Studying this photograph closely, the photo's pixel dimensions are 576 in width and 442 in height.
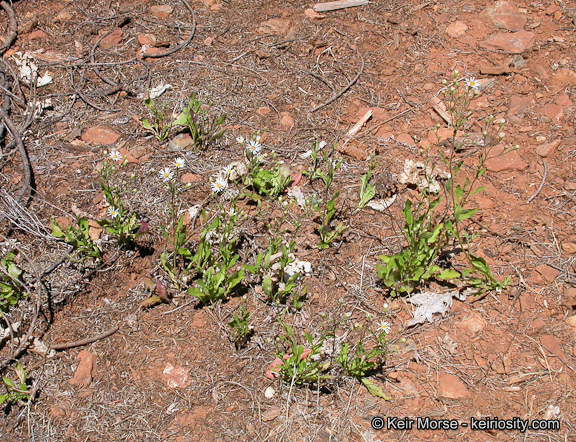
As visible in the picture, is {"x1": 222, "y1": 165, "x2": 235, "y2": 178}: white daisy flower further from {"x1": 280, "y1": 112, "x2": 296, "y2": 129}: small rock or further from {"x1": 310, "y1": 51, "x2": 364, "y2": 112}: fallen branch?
{"x1": 310, "y1": 51, "x2": 364, "y2": 112}: fallen branch

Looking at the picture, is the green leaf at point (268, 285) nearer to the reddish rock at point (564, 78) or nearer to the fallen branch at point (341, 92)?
the fallen branch at point (341, 92)

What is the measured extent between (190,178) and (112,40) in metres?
1.89

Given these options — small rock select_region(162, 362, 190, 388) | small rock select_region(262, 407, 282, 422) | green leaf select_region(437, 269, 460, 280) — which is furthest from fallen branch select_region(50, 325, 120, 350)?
green leaf select_region(437, 269, 460, 280)

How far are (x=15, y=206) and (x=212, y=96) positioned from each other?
1.72m

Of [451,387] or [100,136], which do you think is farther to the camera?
[100,136]

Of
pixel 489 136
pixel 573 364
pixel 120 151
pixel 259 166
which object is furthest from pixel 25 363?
pixel 489 136

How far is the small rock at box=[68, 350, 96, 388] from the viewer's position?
2.84 m

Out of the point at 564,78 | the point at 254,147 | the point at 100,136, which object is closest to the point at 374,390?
the point at 254,147

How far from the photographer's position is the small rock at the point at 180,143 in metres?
3.96

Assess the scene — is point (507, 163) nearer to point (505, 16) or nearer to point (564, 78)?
point (564, 78)

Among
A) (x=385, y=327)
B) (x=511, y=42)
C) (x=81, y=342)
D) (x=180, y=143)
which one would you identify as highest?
(x=511, y=42)

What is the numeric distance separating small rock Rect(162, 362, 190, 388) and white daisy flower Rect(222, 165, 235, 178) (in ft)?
4.32

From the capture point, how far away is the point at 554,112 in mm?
4012

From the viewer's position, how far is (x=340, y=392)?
2.78 meters
